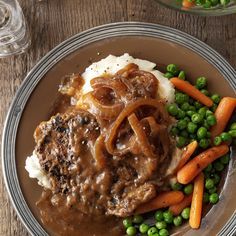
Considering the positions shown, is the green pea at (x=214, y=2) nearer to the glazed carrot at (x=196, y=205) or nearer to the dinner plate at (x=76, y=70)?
the dinner plate at (x=76, y=70)

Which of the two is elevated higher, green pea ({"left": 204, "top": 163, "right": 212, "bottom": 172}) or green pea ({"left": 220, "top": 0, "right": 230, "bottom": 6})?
green pea ({"left": 220, "top": 0, "right": 230, "bottom": 6})

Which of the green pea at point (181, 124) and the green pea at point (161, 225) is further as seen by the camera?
the green pea at point (181, 124)

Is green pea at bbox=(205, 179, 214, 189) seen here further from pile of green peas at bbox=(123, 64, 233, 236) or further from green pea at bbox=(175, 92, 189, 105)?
green pea at bbox=(175, 92, 189, 105)

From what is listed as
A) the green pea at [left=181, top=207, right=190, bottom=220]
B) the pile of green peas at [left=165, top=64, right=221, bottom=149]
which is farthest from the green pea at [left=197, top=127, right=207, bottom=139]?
the green pea at [left=181, top=207, right=190, bottom=220]

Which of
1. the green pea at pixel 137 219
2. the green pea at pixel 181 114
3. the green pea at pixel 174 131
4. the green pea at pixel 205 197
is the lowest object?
the green pea at pixel 137 219

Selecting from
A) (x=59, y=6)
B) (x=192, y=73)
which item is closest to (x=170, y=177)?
(x=192, y=73)

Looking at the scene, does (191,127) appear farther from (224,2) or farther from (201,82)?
(224,2)

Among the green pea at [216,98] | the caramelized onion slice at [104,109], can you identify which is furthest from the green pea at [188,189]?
the caramelized onion slice at [104,109]
